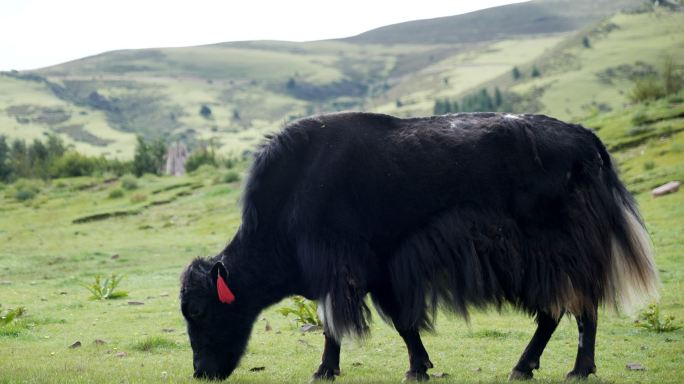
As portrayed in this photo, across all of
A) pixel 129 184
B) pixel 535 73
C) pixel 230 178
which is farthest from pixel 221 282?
pixel 535 73

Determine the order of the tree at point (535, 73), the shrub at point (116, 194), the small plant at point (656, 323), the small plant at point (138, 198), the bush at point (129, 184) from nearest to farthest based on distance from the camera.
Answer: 1. the small plant at point (656, 323)
2. the small plant at point (138, 198)
3. the shrub at point (116, 194)
4. the bush at point (129, 184)
5. the tree at point (535, 73)

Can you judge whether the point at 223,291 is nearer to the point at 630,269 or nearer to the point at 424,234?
the point at 424,234

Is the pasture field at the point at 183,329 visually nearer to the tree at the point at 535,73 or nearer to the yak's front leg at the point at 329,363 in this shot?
the yak's front leg at the point at 329,363

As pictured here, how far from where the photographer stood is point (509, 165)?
669cm

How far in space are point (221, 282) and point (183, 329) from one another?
4053 mm

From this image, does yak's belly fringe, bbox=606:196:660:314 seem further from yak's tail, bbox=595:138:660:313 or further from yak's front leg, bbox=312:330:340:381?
yak's front leg, bbox=312:330:340:381

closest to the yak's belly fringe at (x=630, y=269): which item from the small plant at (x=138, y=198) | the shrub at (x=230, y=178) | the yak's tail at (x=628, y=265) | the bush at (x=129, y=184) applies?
the yak's tail at (x=628, y=265)

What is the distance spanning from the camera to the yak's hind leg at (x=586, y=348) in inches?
265

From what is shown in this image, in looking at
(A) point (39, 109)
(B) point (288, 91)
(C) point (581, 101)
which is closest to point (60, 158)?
(C) point (581, 101)

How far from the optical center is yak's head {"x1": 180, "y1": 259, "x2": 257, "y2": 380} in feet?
22.6

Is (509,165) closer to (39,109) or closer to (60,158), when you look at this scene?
(60,158)

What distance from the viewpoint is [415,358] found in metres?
6.95

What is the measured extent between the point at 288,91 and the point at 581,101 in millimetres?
107170

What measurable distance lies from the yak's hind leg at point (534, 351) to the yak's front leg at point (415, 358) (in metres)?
0.72
